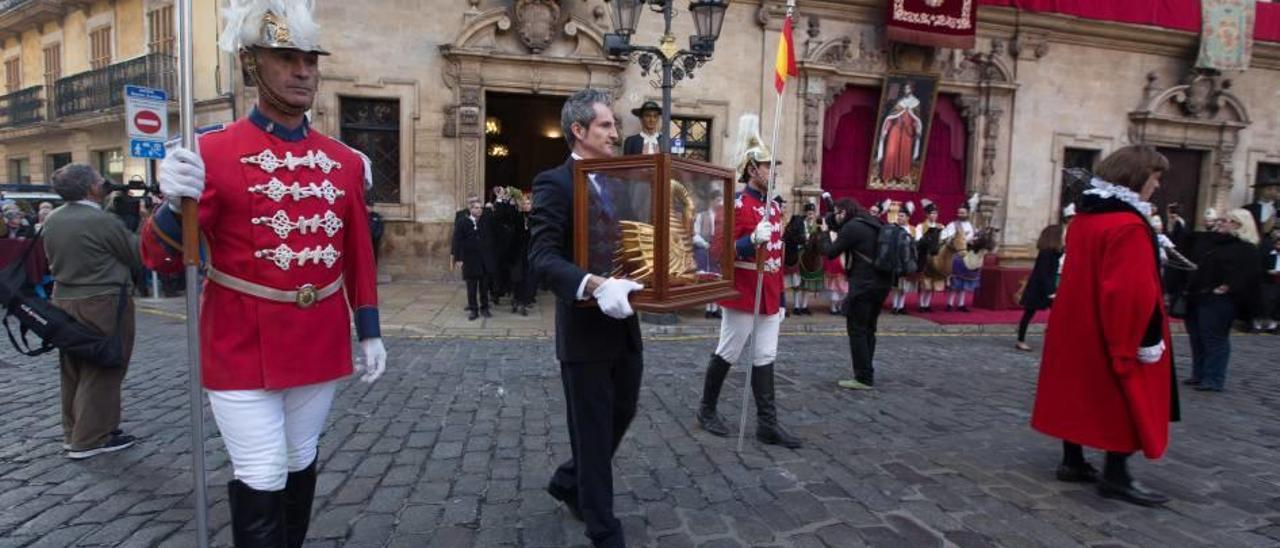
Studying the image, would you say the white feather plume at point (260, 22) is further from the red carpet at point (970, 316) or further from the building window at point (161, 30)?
the building window at point (161, 30)

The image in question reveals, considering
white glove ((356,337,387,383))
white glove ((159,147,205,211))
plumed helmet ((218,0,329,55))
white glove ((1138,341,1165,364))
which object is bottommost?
white glove ((1138,341,1165,364))

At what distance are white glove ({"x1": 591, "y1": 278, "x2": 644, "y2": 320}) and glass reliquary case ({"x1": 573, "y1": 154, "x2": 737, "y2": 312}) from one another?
6 centimetres

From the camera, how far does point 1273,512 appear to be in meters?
3.74

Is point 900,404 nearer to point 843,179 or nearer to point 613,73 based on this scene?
point 613,73

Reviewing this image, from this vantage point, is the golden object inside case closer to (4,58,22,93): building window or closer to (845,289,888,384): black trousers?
(845,289,888,384): black trousers

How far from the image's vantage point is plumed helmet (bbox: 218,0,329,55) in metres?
2.19

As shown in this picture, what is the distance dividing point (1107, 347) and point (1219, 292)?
441 centimetres

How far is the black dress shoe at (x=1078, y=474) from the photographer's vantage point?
13.5 ft

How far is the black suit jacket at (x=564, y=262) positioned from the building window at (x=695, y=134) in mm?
12109

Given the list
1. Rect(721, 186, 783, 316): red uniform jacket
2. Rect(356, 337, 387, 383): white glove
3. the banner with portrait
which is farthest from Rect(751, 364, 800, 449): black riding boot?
the banner with portrait

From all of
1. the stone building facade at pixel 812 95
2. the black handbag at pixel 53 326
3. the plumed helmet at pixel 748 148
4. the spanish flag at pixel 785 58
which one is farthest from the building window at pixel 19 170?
the spanish flag at pixel 785 58

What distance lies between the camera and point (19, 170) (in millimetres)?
27109

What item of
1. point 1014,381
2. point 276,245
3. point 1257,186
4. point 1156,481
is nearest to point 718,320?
point 1014,381

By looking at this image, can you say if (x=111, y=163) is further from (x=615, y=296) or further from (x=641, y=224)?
(x=615, y=296)
